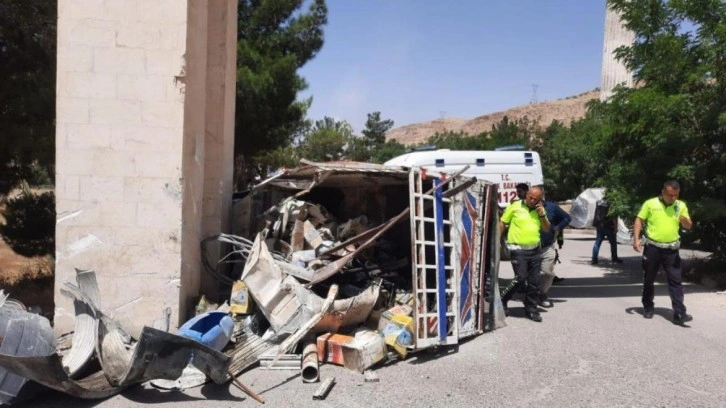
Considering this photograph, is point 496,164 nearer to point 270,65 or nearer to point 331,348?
point 331,348

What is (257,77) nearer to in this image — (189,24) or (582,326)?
(189,24)

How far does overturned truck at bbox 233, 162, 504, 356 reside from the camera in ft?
19.4

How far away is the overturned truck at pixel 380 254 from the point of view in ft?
19.4

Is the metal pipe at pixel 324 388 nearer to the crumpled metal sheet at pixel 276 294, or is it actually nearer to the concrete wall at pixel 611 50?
the crumpled metal sheet at pixel 276 294

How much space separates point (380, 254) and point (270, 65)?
27.0 ft

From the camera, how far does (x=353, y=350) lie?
541 cm

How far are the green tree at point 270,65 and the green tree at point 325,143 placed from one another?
2624cm

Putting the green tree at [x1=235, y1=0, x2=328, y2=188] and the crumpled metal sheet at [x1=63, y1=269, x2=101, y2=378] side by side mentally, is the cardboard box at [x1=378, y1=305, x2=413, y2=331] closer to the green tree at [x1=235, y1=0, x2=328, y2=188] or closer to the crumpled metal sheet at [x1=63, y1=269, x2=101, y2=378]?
the crumpled metal sheet at [x1=63, y1=269, x2=101, y2=378]

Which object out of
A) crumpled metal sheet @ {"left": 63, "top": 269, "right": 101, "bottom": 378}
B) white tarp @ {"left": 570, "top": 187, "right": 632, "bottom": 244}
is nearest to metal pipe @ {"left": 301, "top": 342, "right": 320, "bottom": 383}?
crumpled metal sheet @ {"left": 63, "top": 269, "right": 101, "bottom": 378}

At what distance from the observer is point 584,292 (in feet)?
31.1

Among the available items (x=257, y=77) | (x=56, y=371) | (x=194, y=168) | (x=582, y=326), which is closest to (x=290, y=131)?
(x=257, y=77)

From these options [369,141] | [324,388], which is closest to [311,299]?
[324,388]

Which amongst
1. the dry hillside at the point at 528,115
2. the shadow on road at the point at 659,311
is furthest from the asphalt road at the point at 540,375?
the dry hillside at the point at 528,115

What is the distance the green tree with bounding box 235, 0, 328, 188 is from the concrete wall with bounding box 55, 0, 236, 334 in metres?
8.01
